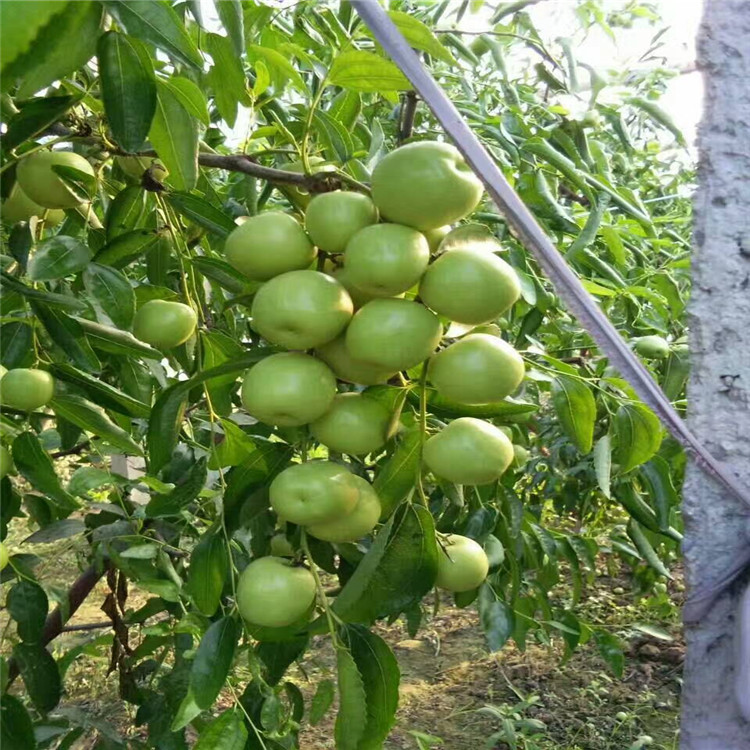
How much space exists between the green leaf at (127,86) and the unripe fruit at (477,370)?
50 cm

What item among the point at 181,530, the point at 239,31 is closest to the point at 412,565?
the point at 239,31

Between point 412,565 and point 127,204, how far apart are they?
35.2 inches

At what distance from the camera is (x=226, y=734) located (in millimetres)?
1218

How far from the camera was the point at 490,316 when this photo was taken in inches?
41.3

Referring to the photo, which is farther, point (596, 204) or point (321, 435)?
point (596, 204)

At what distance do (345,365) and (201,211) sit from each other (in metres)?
0.47

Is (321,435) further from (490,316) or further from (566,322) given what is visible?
(566,322)

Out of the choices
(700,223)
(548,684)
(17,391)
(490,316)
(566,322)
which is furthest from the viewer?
(548,684)

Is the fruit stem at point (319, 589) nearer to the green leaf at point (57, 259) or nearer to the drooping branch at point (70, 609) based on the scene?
the green leaf at point (57, 259)

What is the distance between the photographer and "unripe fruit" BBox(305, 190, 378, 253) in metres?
1.05

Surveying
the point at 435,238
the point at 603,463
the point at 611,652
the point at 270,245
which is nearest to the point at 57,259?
the point at 270,245

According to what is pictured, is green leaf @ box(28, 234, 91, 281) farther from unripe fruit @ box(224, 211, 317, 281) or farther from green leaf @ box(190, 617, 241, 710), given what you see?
green leaf @ box(190, 617, 241, 710)

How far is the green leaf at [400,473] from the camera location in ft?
4.03

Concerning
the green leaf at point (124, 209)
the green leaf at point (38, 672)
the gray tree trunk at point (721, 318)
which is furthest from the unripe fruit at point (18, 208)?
the gray tree trunk at point (721, 318)
